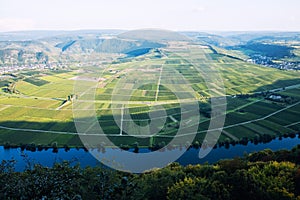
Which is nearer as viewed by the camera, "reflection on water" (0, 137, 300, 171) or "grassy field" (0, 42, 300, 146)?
"reflection on water" (0, 137, 300, 171)

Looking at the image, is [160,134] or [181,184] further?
[160,134]

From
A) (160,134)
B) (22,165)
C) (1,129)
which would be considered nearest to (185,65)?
(160,134)

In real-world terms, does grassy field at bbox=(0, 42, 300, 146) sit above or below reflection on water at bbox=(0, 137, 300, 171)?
above

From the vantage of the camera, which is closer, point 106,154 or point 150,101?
point 106,154

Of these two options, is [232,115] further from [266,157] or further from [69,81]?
[69,81]

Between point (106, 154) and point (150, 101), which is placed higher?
point (150, 101)

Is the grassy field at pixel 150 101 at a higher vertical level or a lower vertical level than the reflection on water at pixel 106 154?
higher

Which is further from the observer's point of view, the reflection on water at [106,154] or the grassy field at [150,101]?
the grassy field at [150,101]

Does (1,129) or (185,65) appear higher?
(185,65)
